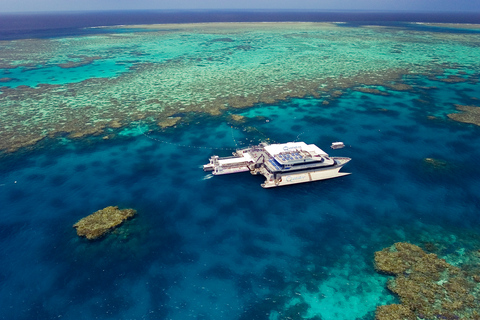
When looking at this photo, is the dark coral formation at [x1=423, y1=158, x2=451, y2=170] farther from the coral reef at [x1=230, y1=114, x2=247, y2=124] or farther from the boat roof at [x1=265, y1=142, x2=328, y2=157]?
the coral reef at [x1=230, y1=114, x2=247, y2=124]

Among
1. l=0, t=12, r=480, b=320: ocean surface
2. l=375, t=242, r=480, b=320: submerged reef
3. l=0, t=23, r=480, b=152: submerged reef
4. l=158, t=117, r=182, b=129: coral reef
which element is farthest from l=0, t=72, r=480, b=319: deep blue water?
l=0, t=23, r=480, b=152: submerged reef

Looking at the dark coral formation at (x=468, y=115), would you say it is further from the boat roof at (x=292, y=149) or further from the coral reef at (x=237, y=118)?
the coral reef at (x=237, y=118)

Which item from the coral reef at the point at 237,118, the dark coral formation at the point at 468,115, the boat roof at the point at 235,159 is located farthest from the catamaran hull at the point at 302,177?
the dark coral formation at the point at 468,115

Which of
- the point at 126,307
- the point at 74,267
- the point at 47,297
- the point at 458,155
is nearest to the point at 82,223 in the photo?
the point at 74,267

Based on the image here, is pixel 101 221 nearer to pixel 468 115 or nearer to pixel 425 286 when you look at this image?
pixel 425 286

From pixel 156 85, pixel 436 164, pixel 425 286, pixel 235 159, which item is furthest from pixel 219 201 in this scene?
pixel 156 85
